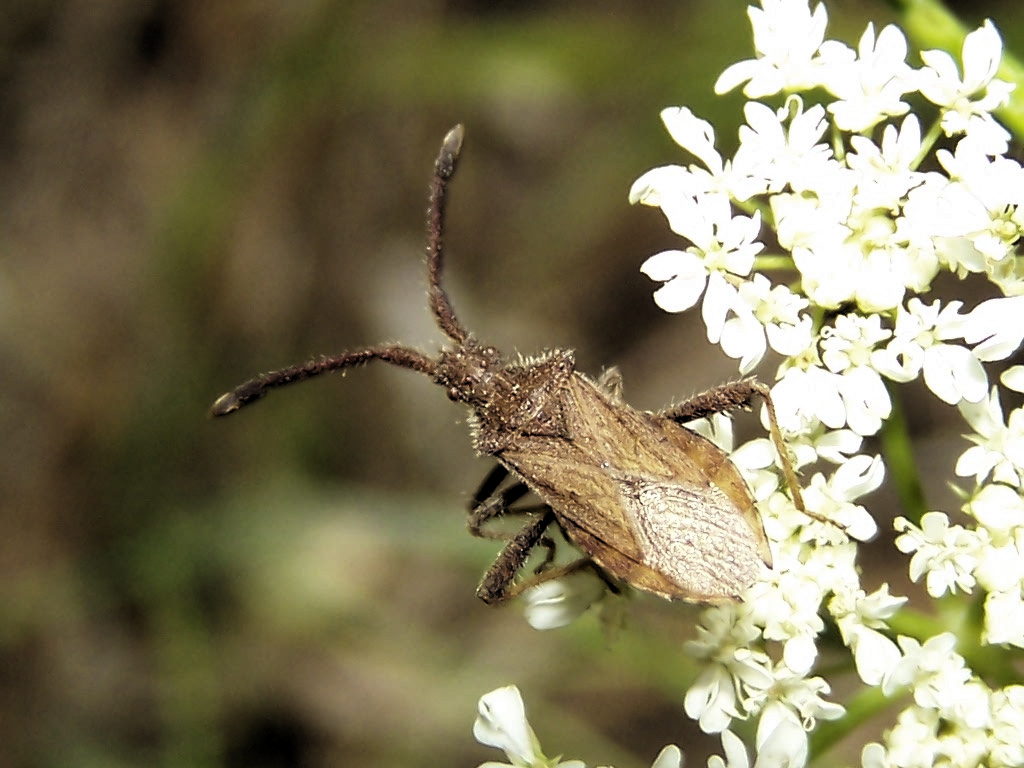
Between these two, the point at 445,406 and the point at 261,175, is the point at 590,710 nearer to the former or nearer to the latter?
the point at 445,406

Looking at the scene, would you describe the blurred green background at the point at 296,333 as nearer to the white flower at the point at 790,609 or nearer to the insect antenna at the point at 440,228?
the insect antenna at the point at 440,228

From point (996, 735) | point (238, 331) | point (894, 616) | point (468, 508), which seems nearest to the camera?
point (996, 735)

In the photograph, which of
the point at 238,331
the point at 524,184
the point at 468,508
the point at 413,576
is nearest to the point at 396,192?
the point at 524,184

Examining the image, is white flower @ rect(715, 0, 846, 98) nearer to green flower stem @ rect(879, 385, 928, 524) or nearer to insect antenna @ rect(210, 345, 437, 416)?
green flower stem @ rect(879, 385, 928, 524)

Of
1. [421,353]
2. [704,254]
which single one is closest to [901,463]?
[704,254]

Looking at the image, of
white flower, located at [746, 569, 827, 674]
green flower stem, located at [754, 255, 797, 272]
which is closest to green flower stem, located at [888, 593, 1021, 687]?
white flower, located at [746, 569, 827, 674]

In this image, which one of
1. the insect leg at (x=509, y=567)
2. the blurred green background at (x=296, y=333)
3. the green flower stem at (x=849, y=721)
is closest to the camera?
the green flower stem at (x=849, y=721)

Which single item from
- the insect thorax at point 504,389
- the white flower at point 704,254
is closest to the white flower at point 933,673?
the white flower at point 704,254
